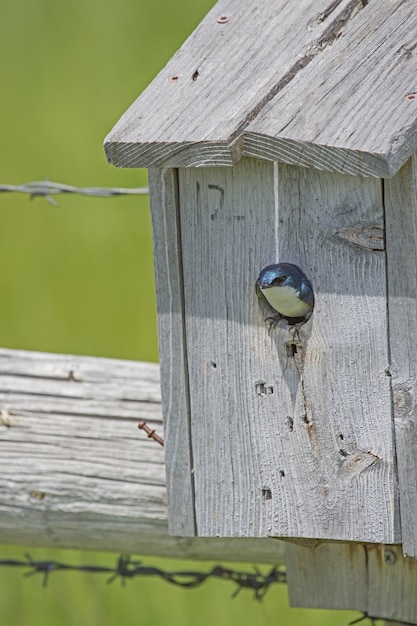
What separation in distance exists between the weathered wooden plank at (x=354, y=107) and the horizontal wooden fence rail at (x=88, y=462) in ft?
2.75

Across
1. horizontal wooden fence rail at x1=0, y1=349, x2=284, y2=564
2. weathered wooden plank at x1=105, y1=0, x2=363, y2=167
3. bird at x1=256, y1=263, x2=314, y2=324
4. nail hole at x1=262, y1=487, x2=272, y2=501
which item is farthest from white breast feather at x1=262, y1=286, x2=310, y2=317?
horizontal wooden fence rail at x1=0, y1=349, x2=284, y2=564

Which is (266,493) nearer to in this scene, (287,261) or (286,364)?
(286,364)

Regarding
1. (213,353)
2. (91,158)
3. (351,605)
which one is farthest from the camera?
(91,158)

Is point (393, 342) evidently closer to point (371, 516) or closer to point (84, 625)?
point (371, 516)

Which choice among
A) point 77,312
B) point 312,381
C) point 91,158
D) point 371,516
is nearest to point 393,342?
point 312,381

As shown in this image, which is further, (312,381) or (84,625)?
(84,625)

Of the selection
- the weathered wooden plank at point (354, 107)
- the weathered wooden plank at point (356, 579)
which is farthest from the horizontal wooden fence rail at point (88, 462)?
the weathered wooden plank at point (354, 107)

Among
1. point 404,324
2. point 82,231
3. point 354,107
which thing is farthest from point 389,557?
point 82,231

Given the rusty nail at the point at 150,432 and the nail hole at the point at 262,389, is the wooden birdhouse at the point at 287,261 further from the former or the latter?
the rusty nail at the point at 150,432

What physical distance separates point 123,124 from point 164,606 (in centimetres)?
222

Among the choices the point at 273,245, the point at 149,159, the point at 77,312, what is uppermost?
the point at 77,312

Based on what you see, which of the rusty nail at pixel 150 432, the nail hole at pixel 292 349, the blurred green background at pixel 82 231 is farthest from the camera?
the blurred green background at pixel 82 231

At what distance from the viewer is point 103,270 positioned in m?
6.03

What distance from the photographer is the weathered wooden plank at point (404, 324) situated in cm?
182
